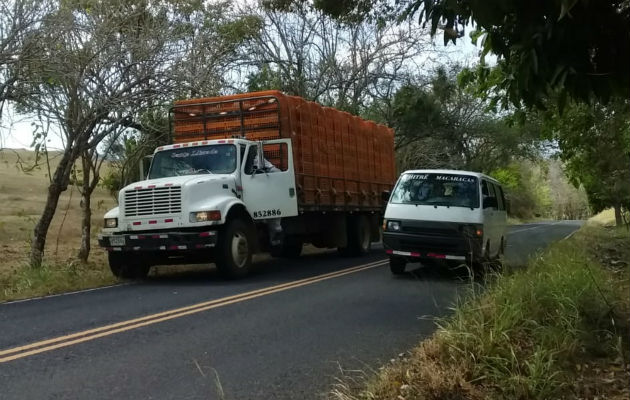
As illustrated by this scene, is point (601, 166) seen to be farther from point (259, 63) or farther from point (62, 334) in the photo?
point (62, 334)

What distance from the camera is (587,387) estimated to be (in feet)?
15.1

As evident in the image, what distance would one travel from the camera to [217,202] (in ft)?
36.8

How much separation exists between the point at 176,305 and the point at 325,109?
764 centimetres

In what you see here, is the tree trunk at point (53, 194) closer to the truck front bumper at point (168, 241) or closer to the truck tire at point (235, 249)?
the truck front bumper at point (168, 241)

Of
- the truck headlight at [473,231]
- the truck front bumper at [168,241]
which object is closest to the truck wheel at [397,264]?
the truck headlight at [473,231]

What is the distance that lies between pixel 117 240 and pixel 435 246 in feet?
18.4

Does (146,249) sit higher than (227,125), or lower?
lower

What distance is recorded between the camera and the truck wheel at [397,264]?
38.1 feet

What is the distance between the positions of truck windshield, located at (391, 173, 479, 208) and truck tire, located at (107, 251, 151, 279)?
5.00m

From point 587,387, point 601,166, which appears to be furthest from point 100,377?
point 601,166

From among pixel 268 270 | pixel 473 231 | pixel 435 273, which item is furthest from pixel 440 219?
pixel 268 270

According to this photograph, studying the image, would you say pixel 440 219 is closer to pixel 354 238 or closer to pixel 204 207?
pixel 204 207

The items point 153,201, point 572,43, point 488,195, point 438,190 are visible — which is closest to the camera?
point 572,43

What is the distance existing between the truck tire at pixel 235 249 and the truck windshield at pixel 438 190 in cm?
283
